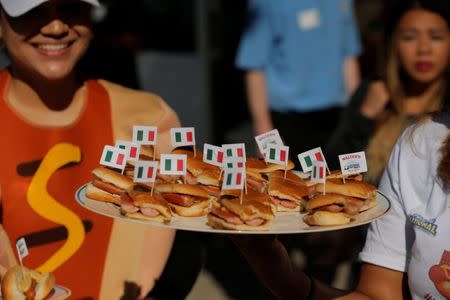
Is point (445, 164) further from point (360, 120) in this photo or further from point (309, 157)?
point (360, 120)

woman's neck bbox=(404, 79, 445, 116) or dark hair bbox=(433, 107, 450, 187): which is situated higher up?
dark hair bbox=(433, 107, 450, 187)

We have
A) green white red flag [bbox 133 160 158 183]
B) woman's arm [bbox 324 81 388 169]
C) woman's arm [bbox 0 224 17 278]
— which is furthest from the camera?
woman's arm [bbox 324 81 388 169]

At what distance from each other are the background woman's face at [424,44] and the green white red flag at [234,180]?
196cm

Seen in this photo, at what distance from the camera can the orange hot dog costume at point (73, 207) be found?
8.94 ft

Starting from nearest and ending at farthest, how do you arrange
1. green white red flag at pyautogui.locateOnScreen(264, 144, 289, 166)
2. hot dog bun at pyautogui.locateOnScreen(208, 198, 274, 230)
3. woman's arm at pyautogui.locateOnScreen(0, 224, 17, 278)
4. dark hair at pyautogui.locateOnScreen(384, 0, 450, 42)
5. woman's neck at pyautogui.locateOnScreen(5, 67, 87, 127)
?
hot dog bun at pyautogui.locateOnScreen(208, 198, 274, 230)
green white red flag at pyautogui.locateOnScreen(264, 144, 289, 166)
woman's arm at pyautogui.locateOnScreen(0, 224, 17, 278)
woman's neck at pyautogui.locateOnScreen(5, 67, 87, 127)
dark hair at pyautogui.locateOnScreen(384, 0, 450, 42)

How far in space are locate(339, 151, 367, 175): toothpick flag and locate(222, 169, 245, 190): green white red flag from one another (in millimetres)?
255

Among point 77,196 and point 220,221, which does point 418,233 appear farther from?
point 77,196

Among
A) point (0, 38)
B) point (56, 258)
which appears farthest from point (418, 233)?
point (0, 38)

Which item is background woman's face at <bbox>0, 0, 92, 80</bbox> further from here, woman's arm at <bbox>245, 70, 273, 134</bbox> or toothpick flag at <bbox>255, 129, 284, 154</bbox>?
woman's arm at <bbox>245, 70, 273, 134</bbox>

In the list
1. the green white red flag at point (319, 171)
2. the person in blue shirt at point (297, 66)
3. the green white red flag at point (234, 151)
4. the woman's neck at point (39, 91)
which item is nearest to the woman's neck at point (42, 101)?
the woman's neck at point (39, 91)

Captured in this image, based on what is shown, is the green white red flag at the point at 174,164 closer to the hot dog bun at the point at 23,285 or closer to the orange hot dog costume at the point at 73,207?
the hot dog bun at the point at 23,285

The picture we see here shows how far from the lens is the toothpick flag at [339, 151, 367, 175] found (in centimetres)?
226

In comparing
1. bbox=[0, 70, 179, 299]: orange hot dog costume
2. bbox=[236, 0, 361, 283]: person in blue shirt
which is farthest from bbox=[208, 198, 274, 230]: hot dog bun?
bbox=[236, 0, 361, 283]: person in blue shirt

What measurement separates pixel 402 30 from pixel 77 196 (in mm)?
2093
